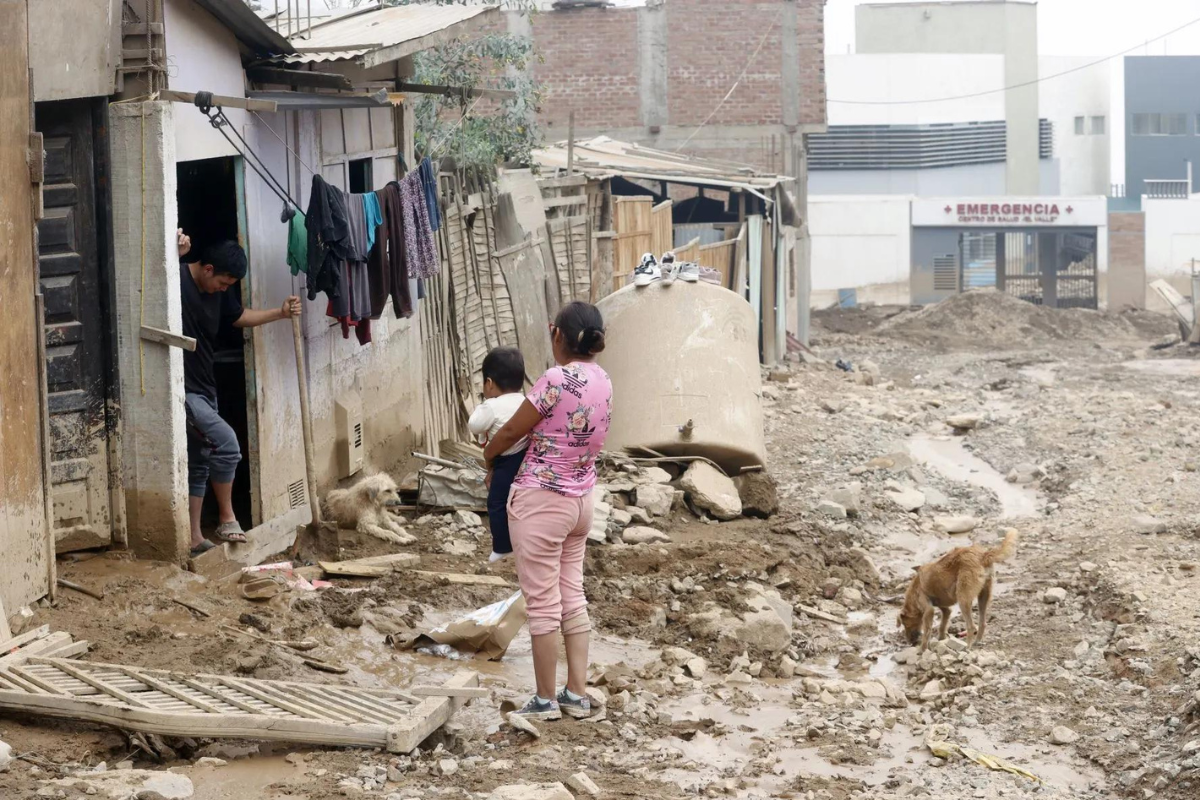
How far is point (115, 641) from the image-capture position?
5.63 meters

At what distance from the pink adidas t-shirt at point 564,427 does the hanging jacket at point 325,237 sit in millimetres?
2862

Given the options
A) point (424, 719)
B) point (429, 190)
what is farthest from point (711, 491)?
point (424, 719)

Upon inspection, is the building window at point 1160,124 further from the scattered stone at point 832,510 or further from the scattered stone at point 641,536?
the scattered stone at point 641,536

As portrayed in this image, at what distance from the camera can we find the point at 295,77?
7949 mm

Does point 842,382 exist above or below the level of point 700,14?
below

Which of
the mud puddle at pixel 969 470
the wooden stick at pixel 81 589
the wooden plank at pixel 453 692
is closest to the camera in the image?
the wooden plank at pixel 453 692

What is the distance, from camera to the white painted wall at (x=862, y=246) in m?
37.0

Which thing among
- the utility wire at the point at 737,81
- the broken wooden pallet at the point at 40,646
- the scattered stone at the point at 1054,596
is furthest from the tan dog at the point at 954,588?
the utility wire at the point at 737,81

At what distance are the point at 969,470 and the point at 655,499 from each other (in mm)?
5321

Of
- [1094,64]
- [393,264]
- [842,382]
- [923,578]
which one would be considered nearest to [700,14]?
[842,382]

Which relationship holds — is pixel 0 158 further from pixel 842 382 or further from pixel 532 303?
pixel 842 382

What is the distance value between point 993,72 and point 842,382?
2770 cm

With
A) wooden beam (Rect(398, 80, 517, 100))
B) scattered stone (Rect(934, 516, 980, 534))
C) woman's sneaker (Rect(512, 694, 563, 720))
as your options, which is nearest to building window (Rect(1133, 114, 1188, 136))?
scattered stone (Rect(934, 516, 980, 534))

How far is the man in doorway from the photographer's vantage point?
6.83 meters
